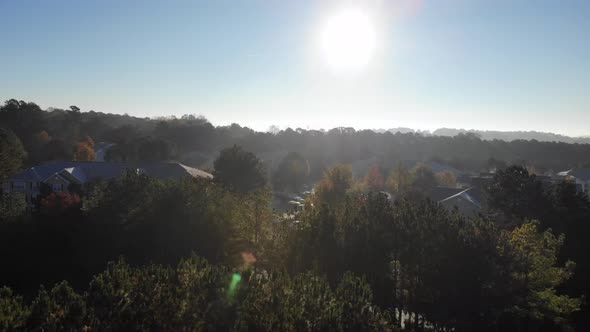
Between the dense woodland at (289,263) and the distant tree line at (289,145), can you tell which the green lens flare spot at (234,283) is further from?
the distant tree line at (289,145)

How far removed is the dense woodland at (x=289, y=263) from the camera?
7562mm

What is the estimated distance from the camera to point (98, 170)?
4275 cm

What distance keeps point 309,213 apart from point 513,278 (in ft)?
20.7

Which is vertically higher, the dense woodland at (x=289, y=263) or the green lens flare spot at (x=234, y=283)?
the green lens flare spot at (x=234, y=283)

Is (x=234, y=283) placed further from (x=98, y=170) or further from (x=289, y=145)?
(x=289, y=145)

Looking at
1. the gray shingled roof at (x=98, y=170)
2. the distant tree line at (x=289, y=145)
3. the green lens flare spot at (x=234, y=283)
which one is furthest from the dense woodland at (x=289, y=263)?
the distant tree line at (x=289, y=145)

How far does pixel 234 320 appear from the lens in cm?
749

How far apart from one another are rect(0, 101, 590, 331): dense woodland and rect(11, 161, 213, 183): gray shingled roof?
55.1 ft

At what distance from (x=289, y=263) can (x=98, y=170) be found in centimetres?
3308

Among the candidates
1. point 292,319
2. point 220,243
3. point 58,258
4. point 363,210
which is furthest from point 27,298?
point 292,319

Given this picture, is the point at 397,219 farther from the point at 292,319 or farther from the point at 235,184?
the point at 235,184

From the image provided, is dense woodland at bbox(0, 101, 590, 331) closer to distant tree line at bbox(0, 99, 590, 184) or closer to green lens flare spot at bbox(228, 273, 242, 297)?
green lens flare spot at bbox(228, 273, 242, 297)

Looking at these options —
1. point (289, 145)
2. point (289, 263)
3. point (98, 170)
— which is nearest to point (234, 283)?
point (289, 263)

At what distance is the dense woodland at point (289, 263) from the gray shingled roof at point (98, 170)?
661 inches
